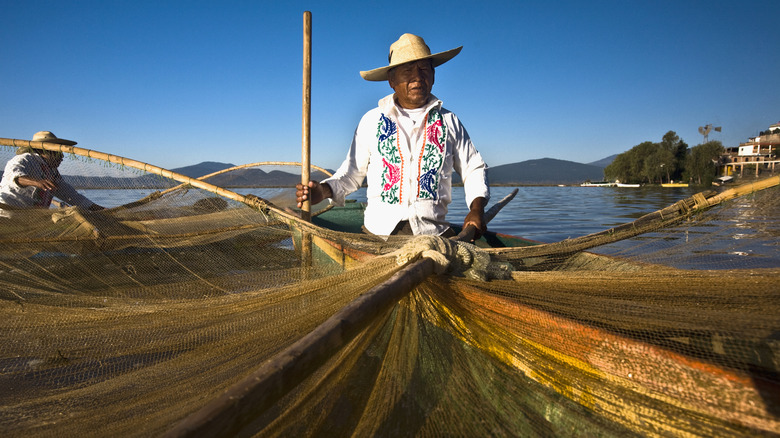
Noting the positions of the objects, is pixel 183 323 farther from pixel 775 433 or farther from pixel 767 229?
pixel 767 229

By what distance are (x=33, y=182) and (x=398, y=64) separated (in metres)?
4.01

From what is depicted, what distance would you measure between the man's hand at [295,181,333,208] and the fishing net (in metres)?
0.47

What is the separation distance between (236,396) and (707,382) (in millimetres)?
1106

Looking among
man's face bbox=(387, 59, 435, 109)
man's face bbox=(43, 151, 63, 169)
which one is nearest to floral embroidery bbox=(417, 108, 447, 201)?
man's face bbox=(387, 59, 435, 109)

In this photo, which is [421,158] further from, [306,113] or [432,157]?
[306,113]

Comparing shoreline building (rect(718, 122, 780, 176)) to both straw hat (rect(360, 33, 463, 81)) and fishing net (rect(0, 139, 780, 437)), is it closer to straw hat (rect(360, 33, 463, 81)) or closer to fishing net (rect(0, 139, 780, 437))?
straw hat (rect(360, 33, 463, 81))

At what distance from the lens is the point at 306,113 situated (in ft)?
11.2

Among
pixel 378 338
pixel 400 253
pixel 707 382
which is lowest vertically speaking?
pixel 378 338

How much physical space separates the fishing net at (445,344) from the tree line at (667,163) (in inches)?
1576

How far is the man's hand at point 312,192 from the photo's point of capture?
2928 millimetres

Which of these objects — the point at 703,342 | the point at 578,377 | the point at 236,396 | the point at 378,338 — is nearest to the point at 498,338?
the point at 578,377

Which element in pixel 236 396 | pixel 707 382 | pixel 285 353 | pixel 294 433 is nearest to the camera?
pixel 236 396

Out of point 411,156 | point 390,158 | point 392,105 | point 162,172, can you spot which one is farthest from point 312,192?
point 162,172

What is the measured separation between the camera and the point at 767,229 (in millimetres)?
2133
